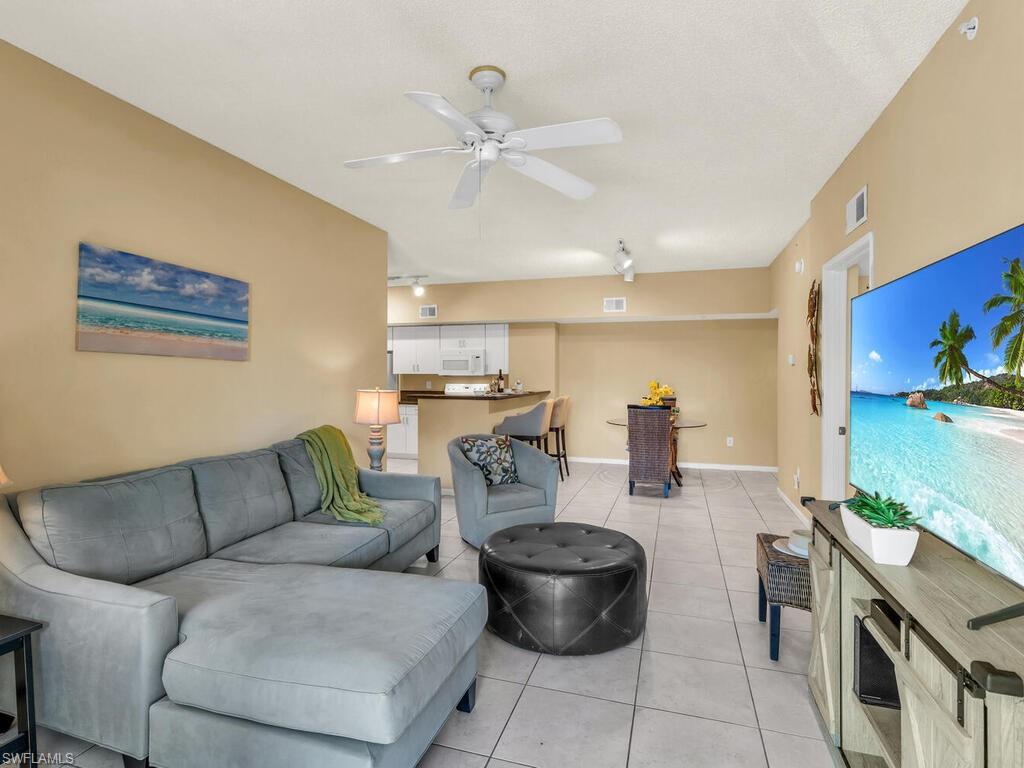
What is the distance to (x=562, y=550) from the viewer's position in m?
2.63

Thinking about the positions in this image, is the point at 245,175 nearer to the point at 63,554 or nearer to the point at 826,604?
the point at 63,554

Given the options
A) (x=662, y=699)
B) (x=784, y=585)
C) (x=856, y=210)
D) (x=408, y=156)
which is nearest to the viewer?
(x=662, y=699)

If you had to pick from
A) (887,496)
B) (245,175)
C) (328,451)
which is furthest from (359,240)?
(887,496)

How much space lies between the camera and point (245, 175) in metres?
3.31

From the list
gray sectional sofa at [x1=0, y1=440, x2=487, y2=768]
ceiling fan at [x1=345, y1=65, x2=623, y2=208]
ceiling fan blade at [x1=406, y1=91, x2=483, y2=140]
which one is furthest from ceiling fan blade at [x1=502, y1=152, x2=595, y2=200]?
gray sectional sofa at [x1=0, y1=440, x2=487, y2=768]

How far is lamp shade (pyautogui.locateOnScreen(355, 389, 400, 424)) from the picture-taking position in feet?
12.9

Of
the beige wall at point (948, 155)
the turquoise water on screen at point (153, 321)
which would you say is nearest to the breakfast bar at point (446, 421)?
the turquoise water on screen at point (153, 321)

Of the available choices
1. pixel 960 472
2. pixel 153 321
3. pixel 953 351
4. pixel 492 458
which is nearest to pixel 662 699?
pixel 960 472

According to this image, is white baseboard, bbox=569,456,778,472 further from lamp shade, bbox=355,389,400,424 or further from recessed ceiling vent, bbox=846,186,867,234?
recessed ceiling vent, bbox=846,186,867,234

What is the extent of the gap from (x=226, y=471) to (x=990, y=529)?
299 cm

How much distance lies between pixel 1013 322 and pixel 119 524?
9.73 ft

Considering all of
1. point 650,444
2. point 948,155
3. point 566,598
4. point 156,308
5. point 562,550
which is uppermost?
point 948,155

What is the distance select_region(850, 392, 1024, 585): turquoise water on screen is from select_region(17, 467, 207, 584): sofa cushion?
9.16ft

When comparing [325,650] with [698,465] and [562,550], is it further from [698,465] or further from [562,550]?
[698,465]
